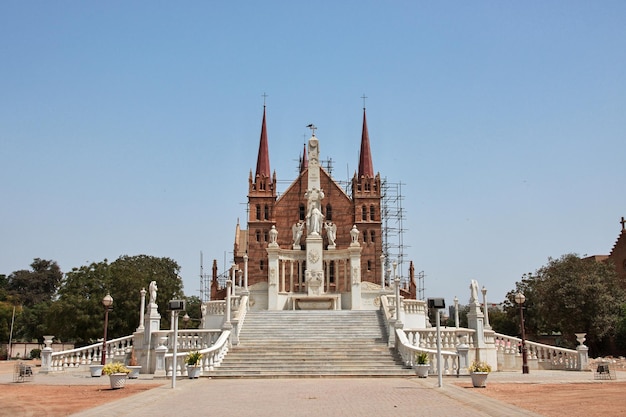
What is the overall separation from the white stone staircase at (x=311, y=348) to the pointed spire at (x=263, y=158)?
40690mm

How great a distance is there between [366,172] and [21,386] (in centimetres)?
5394

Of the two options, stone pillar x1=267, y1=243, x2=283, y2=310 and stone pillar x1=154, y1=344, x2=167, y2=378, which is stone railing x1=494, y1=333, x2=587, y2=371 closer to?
stone pillar x1=154, y1=344, x2=167, y2=378

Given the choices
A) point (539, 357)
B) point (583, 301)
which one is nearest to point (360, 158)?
point (583, 301)

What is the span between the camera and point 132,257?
2835 inches

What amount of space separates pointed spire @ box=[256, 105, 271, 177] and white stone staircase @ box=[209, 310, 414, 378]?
40690mm

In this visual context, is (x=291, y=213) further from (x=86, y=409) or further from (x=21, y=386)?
(x=86, y=409)

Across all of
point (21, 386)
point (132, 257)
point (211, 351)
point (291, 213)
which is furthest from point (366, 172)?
point (21, 386)

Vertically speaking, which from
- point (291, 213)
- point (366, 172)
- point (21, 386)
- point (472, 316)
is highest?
point (366, 172)

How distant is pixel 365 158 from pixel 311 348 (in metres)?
47.8

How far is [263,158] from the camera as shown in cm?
7344

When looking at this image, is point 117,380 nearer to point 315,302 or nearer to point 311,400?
point 311,400

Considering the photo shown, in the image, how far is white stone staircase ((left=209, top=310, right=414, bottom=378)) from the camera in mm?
23734

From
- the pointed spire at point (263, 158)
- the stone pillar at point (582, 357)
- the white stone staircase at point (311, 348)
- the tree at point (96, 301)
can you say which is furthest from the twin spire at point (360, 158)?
the stone pillar at point (582, 357)

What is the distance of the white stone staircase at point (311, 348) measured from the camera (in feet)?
77.9
